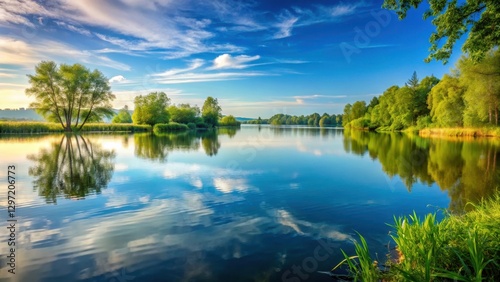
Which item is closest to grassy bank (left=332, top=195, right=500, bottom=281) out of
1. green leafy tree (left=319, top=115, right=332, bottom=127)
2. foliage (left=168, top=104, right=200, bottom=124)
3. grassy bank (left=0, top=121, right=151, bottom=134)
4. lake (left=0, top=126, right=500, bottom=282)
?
lake (left=0, top=126, right=500, bottom=282)

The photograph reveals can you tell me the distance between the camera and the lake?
18.5ft

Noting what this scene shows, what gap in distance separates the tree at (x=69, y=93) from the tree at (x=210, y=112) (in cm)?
5220

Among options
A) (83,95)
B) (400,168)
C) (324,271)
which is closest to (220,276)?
(324,271)

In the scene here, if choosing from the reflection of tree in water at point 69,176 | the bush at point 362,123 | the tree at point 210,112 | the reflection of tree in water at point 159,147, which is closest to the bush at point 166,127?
the tree at point 210,112

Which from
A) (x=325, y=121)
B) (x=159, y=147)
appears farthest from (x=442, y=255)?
(x=325, y=121)

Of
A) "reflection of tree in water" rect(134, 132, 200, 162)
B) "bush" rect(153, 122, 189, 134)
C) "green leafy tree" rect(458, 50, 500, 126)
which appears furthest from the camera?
"bush" rect(153, 122, 189, 134)

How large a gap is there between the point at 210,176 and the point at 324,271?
34.5ft

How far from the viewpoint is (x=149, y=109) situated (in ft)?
277

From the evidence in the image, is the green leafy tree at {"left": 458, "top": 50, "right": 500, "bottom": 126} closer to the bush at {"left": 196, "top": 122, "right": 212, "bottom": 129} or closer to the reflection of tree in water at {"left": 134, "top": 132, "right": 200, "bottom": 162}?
the reflection of tree in water at {"left": 134, "top": 132, "right": 200, "bottom": 162}

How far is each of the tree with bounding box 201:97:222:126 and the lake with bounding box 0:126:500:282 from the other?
324ft

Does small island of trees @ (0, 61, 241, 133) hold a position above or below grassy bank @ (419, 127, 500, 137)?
above

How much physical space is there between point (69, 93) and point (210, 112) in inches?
2434

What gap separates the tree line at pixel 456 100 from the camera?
4200 cm

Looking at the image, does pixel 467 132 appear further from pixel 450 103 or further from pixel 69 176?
pixel 69 176
